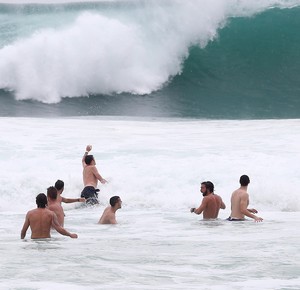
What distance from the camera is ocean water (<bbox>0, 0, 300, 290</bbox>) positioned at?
8188 mm

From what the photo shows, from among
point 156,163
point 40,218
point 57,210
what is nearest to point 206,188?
point 57,210

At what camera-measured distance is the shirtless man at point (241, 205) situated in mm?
10938

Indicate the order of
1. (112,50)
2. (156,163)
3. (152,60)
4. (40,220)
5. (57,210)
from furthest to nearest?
(152,60) < (112,50) < (156,163) < (57,210) < (40,220)

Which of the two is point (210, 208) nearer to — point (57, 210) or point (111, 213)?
point (111, 213)

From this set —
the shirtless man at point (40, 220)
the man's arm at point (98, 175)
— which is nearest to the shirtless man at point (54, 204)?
the shirtless man at point (40, 220)

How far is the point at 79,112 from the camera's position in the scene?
21.5 m

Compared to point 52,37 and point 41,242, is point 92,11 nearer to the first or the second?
point 52,37

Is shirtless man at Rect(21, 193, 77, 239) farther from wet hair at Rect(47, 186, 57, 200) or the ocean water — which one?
wet hair at Rect(47, 186, 57, 200)

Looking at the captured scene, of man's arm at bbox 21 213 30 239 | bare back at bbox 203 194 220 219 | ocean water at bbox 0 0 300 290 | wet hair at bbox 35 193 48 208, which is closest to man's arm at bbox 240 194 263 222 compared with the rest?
ocean water at bbox 0 0 300 290

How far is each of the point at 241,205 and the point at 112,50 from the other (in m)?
13.9

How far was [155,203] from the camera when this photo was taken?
12.8m

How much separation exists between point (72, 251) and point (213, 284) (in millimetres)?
1941

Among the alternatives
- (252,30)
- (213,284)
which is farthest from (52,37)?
(213,284)

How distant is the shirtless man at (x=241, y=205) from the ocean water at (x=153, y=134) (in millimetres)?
187
